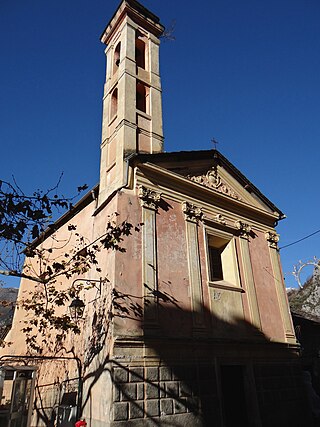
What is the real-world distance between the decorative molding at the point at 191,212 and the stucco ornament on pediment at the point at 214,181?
1.16 metres

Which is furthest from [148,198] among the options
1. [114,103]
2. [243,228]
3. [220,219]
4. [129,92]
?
[114,103]

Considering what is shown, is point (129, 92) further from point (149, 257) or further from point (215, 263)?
point (215, 263)

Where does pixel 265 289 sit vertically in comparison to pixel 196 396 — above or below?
above

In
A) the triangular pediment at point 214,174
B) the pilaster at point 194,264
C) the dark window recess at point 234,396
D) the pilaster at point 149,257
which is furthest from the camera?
the triangular pediment at point 214,174

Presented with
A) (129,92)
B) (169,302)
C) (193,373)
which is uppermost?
(129,92)

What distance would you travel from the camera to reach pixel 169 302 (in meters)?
8.30

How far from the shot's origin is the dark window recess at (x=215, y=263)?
10797 mm

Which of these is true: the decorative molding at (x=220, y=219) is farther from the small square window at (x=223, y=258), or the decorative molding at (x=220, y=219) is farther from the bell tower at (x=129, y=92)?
the bell tower at (x=129, y=92)

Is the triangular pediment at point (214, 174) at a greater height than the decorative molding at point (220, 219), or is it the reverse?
the triangular pediment at point (214, 174)

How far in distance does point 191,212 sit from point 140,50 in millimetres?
8248

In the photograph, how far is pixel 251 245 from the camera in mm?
11727

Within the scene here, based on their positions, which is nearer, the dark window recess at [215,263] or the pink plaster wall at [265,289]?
the pink plaster wall at [265,289]

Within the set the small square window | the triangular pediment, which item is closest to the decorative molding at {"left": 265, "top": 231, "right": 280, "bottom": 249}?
the triangular pediment

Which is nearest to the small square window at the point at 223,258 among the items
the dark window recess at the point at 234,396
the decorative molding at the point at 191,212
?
the decorative molding at the point at 191,212
